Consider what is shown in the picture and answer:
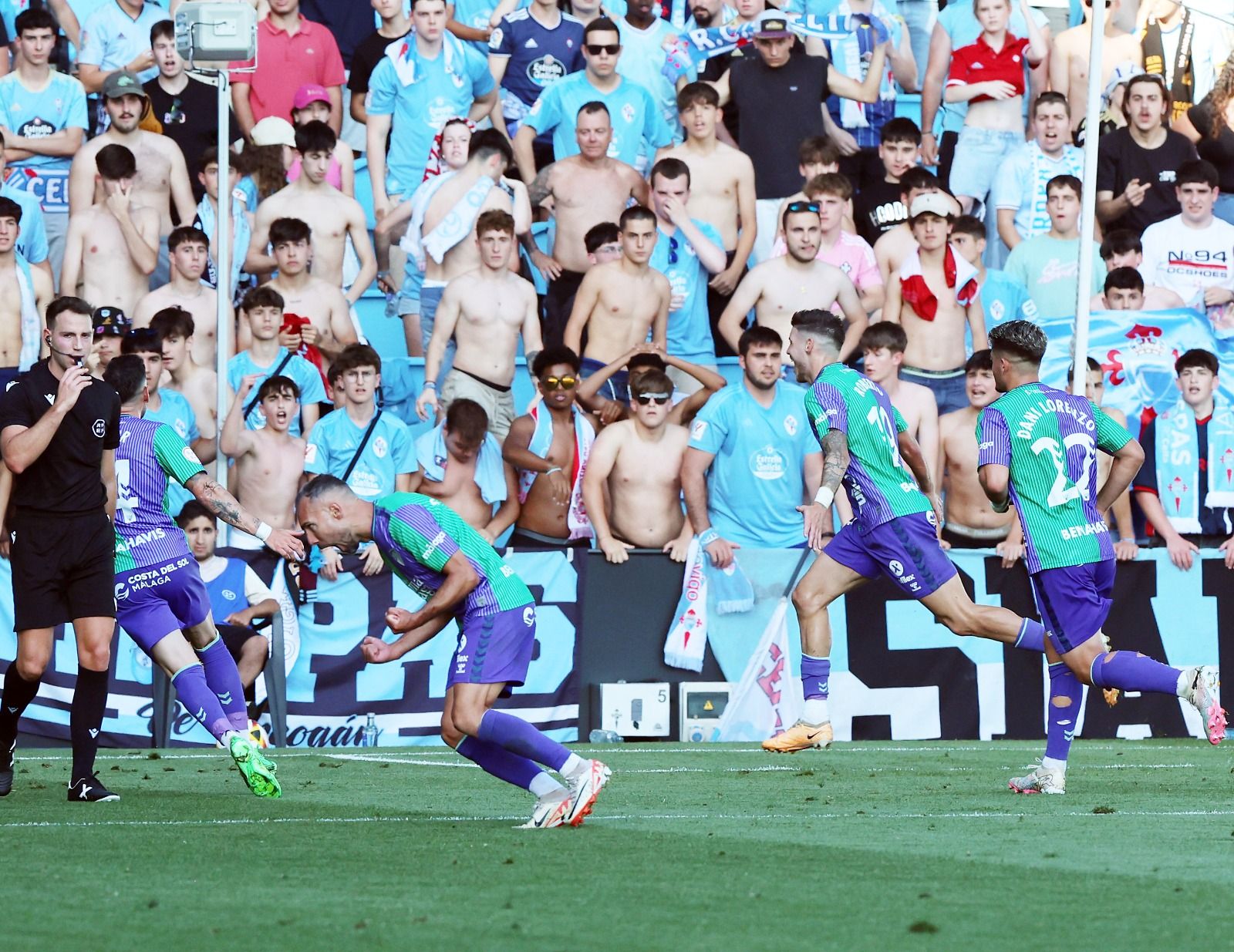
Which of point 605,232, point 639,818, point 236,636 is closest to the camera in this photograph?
point 639,818

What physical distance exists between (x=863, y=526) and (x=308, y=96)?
6.88 metres

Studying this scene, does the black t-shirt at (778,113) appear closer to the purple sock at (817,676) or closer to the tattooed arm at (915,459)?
the tattooed arm at (915,459)

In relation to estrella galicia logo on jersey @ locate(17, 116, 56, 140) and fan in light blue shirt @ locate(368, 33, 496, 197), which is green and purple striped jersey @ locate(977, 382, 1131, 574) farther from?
estrella galicia logo on jersey @ locate(17, 116, 56, 140)

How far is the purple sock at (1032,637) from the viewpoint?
10594 mm

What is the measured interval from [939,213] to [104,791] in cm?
810

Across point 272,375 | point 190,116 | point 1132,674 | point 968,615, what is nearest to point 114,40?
point 190,116

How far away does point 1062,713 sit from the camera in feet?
29.9

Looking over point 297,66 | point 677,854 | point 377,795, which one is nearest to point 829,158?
point 297,66

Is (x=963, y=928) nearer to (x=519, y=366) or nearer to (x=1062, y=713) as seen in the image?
(x=1062, y=713)

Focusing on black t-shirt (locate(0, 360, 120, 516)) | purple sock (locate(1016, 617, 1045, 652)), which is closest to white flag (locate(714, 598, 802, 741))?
purple sock (locate(1016, 617, 1045, 652))

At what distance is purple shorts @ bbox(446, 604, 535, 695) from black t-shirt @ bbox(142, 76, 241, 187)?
8915mm

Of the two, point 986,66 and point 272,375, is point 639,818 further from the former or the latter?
point 986,66

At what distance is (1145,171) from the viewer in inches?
640

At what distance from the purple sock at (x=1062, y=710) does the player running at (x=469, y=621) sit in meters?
2.53
